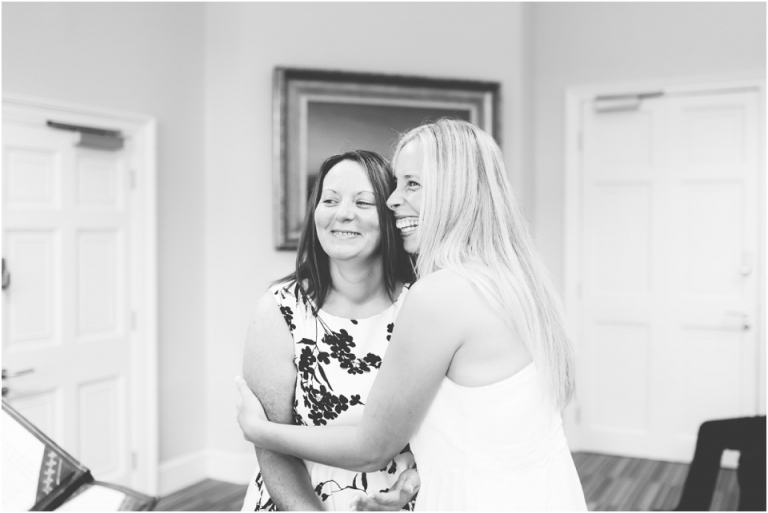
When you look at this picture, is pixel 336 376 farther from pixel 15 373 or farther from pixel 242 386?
pixel 15 373

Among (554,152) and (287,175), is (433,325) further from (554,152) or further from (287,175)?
(554,152)

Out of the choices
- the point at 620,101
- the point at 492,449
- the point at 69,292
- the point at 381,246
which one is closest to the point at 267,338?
the point at 381,246

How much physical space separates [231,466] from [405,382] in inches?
120

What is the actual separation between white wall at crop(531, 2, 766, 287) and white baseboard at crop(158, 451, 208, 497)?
2444 millimetres

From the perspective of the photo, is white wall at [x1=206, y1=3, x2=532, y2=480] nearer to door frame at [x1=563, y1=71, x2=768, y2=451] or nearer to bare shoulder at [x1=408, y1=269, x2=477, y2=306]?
door frame at [x1=563, y1=71, x2=768, y2=451]

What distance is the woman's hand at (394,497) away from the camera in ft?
4.45

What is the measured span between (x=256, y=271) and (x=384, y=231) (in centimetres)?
248

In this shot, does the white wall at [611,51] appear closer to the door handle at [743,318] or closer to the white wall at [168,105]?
the door handle at [743,318]

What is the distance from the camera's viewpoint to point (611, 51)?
4.36 metres

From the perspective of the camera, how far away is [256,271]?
3.87 meters

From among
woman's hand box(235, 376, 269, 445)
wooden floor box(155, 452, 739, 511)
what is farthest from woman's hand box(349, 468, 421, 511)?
wooden floor box(155, 452, 739, 511)

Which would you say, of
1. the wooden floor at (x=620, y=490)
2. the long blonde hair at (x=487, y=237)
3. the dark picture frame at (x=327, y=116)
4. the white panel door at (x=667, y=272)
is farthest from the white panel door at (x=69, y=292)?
the white panel door at (x=667, y=272)

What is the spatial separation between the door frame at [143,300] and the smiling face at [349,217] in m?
2.41

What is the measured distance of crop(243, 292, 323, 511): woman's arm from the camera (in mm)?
1476
